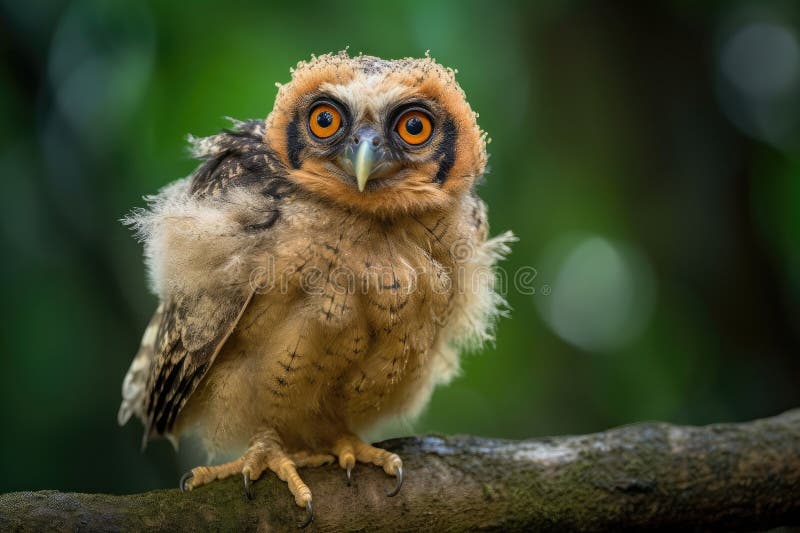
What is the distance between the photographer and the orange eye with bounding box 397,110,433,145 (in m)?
2.40

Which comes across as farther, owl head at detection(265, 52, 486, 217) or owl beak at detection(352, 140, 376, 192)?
owl head at detection(265, 52, 486, 217)

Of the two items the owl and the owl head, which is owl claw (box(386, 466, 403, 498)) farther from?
the owl head

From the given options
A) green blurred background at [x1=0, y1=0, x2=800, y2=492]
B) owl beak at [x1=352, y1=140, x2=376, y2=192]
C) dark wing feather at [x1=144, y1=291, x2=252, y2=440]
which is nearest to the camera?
owl beak at [x1=352, y1=140, x2=376, y2=192]

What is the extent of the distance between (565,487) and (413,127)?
1350 mm

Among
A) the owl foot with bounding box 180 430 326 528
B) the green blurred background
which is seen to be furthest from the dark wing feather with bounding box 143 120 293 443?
the green blurred background

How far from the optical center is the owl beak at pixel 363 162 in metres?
2.18

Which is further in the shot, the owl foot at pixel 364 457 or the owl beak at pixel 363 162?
the owl foot at pixel 364 457

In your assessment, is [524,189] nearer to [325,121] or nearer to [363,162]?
[325,121]

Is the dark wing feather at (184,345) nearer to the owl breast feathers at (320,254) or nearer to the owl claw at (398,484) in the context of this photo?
the owl breast feathers at (320,254)

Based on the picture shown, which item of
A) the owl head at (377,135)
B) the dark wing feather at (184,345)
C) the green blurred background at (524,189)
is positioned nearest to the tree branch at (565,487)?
the dark wing feather at (184,345)

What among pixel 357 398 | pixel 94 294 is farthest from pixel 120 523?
pixel 94 294

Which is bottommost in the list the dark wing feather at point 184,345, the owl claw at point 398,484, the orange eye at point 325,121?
the owl claw at point 398,484

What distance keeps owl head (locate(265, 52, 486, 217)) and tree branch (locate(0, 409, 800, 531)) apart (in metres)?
0.92

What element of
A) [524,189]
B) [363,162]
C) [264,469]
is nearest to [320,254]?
[363,162]
